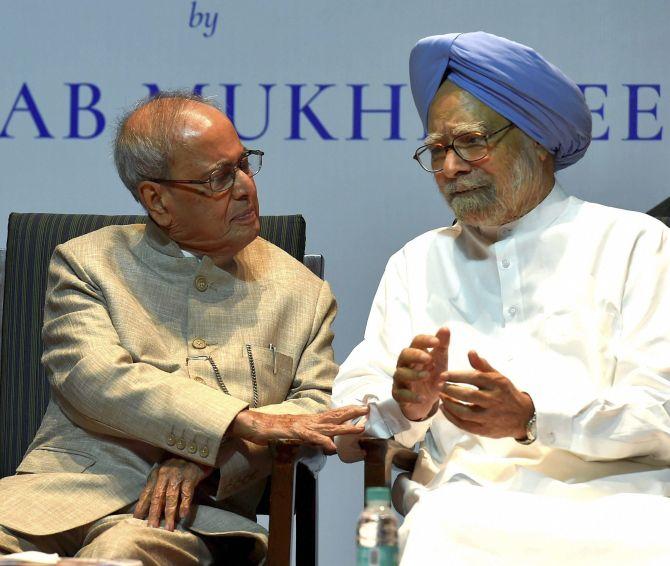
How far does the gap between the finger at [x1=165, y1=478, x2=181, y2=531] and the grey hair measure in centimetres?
95

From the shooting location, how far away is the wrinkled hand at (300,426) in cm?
354

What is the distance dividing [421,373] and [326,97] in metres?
2.04

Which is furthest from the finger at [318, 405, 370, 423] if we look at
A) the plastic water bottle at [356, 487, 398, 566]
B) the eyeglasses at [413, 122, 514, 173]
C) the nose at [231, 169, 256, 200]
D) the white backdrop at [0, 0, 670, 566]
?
the white backdrop at [0, 0, 670, 566]

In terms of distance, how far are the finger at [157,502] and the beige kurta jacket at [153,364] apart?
9cm

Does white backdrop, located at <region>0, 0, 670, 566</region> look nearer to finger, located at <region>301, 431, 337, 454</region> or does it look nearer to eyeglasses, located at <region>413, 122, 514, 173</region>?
eyeglasses, located at <region>413, 122, 514, 173</region>

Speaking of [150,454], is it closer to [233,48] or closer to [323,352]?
[323,352]

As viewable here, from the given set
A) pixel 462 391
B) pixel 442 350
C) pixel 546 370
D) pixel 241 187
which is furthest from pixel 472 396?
pixel 241 187

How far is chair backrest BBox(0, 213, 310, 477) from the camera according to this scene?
4270 mm

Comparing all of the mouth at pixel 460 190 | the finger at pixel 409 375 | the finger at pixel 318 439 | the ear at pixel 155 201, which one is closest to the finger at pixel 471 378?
the finger at pixel 409 375

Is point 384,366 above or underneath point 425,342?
underneath

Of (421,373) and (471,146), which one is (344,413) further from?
(471,146)

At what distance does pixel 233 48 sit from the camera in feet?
17.0

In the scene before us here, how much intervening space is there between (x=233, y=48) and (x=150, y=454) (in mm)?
1942

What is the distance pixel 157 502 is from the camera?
140 inches
